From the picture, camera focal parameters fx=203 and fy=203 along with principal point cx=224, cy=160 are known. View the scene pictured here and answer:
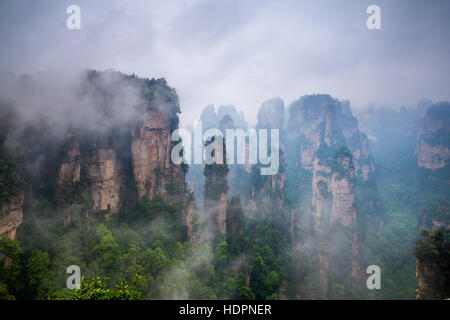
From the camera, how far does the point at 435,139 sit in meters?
62.9

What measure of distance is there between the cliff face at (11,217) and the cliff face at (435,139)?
9105 cm

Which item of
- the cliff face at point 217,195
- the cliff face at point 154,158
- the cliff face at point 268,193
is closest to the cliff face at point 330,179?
the cliff face at point 268,193

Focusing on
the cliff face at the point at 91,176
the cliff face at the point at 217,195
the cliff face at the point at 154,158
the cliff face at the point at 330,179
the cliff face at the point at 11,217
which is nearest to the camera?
the cliff face at the point at 11,217

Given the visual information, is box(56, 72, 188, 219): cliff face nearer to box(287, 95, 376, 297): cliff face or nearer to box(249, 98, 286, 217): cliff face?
box(249, 98, 286, 217): cliff face

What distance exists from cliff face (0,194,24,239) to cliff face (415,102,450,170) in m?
91.1

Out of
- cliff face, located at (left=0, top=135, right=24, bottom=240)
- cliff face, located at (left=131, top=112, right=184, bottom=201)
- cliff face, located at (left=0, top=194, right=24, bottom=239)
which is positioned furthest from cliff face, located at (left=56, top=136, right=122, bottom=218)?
cliff face, located at (left=0, top=135, right=24, bottom=240)

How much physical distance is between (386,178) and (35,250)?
312 ft

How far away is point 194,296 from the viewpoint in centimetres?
1822

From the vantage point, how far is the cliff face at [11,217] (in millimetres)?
14727

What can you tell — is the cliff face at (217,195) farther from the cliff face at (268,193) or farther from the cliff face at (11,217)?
the cliff face at (11,217)

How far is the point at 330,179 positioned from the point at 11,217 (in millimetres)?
52511

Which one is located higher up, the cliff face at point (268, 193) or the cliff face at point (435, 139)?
the cliff face at point (435, 139)

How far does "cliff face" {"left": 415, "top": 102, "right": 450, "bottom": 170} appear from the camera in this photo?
60.3m

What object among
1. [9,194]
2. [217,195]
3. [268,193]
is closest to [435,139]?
[268,193]
